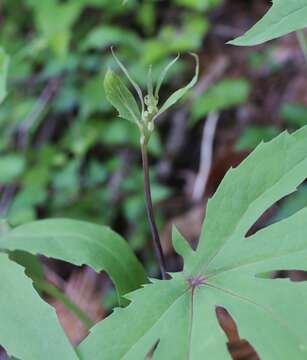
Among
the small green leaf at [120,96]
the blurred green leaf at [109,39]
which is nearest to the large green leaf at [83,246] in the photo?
the small green leaf at [120,96]

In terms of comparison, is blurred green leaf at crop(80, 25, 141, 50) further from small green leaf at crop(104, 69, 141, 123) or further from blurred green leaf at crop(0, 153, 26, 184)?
small green leaf at crop(104, 69, 141, 123)

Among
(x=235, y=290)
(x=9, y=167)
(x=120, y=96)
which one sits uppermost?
(x=9, y=167)

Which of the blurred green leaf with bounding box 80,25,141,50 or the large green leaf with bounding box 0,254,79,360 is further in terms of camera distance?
the blurred green leaf with bounding box 80,25,141,50

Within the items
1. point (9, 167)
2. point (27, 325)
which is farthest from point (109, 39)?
point (27, 325)

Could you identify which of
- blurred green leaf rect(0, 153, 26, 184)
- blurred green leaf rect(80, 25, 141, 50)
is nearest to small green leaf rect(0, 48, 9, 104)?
blurred green leaf rect(0, 153, 26, 184)

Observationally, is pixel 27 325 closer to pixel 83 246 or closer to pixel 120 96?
pixel 83 246
